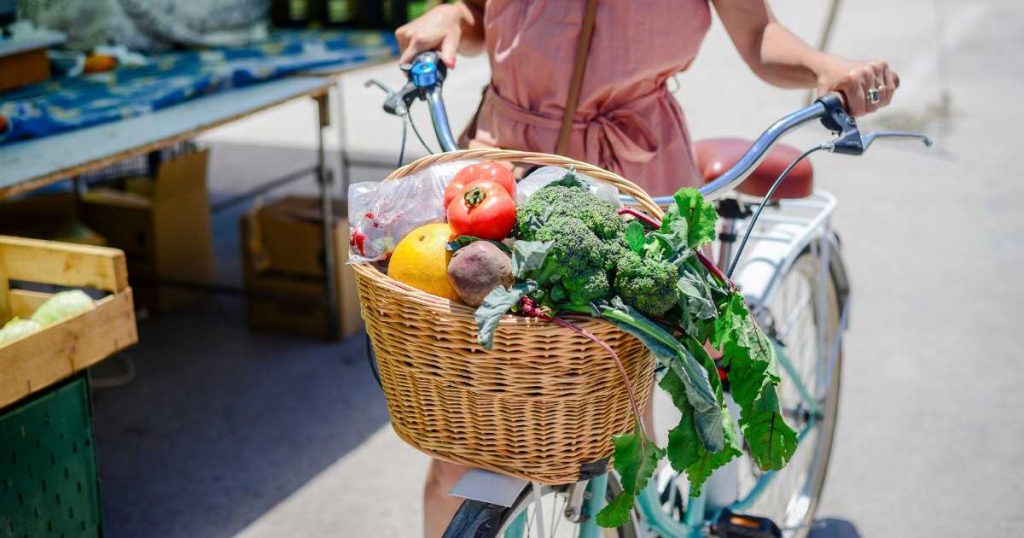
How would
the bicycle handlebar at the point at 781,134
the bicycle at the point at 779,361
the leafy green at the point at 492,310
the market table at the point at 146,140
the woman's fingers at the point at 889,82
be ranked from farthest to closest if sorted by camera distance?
the market table at the point at 146,140, the woman's fingers at the point at 889,82, the bicycle handlebar at the point at 781,134, the bicycle at the point at 779,361, the leafy green at the point at 492,310

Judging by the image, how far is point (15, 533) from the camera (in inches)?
95.1

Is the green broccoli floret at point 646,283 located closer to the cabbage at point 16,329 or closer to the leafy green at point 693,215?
the leafy green at point 693,215

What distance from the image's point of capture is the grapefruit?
1501mm

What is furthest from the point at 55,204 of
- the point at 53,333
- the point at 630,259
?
the point at 630,259

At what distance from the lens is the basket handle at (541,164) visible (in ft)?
5.41

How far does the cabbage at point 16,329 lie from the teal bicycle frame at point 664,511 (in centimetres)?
141

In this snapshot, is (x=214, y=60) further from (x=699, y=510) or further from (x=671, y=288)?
(x=671, y=288)

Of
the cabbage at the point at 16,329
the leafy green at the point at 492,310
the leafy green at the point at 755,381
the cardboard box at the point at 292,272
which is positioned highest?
the leafy green at the point at 492,310

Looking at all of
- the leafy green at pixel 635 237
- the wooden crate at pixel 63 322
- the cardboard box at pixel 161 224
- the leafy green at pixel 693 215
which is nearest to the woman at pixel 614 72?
A: the leafy green at pixel 693 215

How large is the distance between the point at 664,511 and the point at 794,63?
1041 mm

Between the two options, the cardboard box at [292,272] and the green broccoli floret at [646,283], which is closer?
the green broccoli floret at [646,283]

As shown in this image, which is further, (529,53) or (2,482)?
(2,482)

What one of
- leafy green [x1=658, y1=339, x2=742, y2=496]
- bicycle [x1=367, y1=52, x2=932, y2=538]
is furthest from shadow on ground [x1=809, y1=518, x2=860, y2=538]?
leafy green [x1=658, y1=339, x2=742, y2=496]

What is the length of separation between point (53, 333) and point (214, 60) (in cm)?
261
